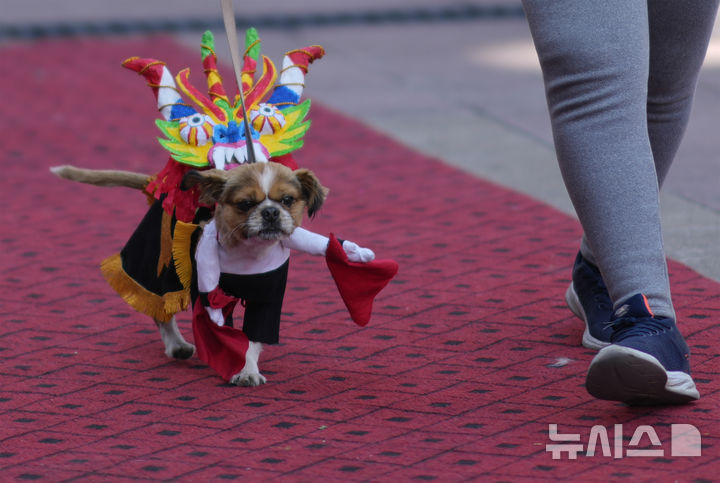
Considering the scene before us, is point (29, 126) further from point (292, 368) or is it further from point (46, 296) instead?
point (292, 368)

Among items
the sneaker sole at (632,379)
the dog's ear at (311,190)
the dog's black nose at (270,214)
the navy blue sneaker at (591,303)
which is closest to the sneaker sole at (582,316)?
the navy blue sneaker at (591,303)

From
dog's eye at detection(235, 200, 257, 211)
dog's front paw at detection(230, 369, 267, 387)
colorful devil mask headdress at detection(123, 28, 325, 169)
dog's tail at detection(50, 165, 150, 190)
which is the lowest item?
dog's front paw at detection(230, 369, 267, 387)

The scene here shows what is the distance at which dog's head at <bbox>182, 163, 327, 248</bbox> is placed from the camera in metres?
2.79

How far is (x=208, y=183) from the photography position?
9.32 feet

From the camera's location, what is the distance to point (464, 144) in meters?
6.08

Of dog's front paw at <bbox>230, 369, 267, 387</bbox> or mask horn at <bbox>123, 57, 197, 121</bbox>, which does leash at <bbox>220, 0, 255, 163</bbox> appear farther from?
dog's front paw at <bbox>230, 369, 267, 387</bbox>

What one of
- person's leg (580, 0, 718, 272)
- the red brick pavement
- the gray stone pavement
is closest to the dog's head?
the red brick pavement

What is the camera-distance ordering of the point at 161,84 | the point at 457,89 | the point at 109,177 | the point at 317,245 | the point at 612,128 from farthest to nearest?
the point at 457,89
the point at 109,177
the point at 161,84
the point at 317,245
the point at 612,128

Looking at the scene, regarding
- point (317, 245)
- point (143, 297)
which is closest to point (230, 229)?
point (317, 245)

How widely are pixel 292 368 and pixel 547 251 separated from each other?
1388 millimetres

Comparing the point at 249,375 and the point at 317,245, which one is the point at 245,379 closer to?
the point at 249,375

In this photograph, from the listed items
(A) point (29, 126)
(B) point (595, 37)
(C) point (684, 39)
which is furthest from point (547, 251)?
Result: (A) point (29, 126)

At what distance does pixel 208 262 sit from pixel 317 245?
266 millimetres

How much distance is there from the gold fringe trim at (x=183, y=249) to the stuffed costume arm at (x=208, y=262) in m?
0.09
